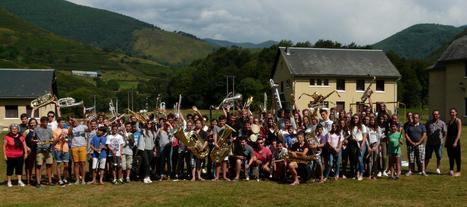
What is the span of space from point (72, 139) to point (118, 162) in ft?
4.05

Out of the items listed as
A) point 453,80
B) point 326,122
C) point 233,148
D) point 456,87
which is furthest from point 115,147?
point 453,80

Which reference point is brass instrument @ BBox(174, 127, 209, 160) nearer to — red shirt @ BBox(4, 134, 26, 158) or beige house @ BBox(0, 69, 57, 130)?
red shirt @ BBox(4, 134, 26, 158)

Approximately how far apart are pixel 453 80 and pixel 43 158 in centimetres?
3793

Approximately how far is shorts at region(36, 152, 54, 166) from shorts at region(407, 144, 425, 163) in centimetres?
898

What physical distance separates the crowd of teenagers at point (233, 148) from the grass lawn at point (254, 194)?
1.75ft

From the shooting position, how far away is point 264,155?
44.1ft

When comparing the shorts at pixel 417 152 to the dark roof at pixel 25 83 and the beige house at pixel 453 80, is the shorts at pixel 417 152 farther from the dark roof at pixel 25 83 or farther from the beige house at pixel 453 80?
the dark roof at pixel 25 83

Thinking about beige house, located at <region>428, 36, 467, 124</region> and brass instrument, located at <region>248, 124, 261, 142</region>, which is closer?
brass instrument, located at <region>248, 124, 261, 142</region>

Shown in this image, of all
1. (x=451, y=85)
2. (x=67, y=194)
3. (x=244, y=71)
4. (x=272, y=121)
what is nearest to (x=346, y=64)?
(x=451, y=85)

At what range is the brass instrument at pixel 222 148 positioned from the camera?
43.6 feet

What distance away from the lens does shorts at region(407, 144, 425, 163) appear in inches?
533

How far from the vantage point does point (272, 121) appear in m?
13.8

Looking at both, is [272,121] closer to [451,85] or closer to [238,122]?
[238,122]

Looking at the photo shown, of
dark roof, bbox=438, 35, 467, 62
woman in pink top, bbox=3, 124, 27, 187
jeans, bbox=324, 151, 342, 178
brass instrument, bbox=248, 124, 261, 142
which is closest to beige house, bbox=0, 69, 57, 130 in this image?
dark roof, bbox=438, 35, 467, 62
